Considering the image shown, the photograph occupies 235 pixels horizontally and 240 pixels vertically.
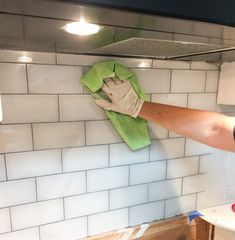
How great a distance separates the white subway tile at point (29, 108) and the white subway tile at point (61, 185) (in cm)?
20

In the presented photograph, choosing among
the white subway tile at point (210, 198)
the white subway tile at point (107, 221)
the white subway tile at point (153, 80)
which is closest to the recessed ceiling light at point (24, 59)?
the white subway tile at point (153, 80)

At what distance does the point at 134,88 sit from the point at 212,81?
39 cm

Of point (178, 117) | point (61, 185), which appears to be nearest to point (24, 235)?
point (61, 185)

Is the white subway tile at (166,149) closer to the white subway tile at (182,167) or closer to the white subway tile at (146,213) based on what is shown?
the white subway tile at (182,167)

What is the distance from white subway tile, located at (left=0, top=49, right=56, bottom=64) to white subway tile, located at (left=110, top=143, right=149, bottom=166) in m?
0.37

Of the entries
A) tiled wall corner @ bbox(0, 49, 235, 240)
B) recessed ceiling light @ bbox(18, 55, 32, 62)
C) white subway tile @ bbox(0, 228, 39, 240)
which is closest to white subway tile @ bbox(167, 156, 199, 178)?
tiled wall corner @ bbox(0, 49, 235, 240)

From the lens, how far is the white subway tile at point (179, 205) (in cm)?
100

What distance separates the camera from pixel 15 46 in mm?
643

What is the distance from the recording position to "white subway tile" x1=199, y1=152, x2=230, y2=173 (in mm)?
1040

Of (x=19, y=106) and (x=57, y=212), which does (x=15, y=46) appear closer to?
(x=19, y=106)

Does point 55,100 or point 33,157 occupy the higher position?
point 55,100

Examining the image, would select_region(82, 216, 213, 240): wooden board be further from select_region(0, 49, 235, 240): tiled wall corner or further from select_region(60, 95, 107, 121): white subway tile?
select_region(60, 95, 107, 121): white subway tile

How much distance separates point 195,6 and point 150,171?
2.29 ft

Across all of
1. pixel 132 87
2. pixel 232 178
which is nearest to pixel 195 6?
pixel 132 87
